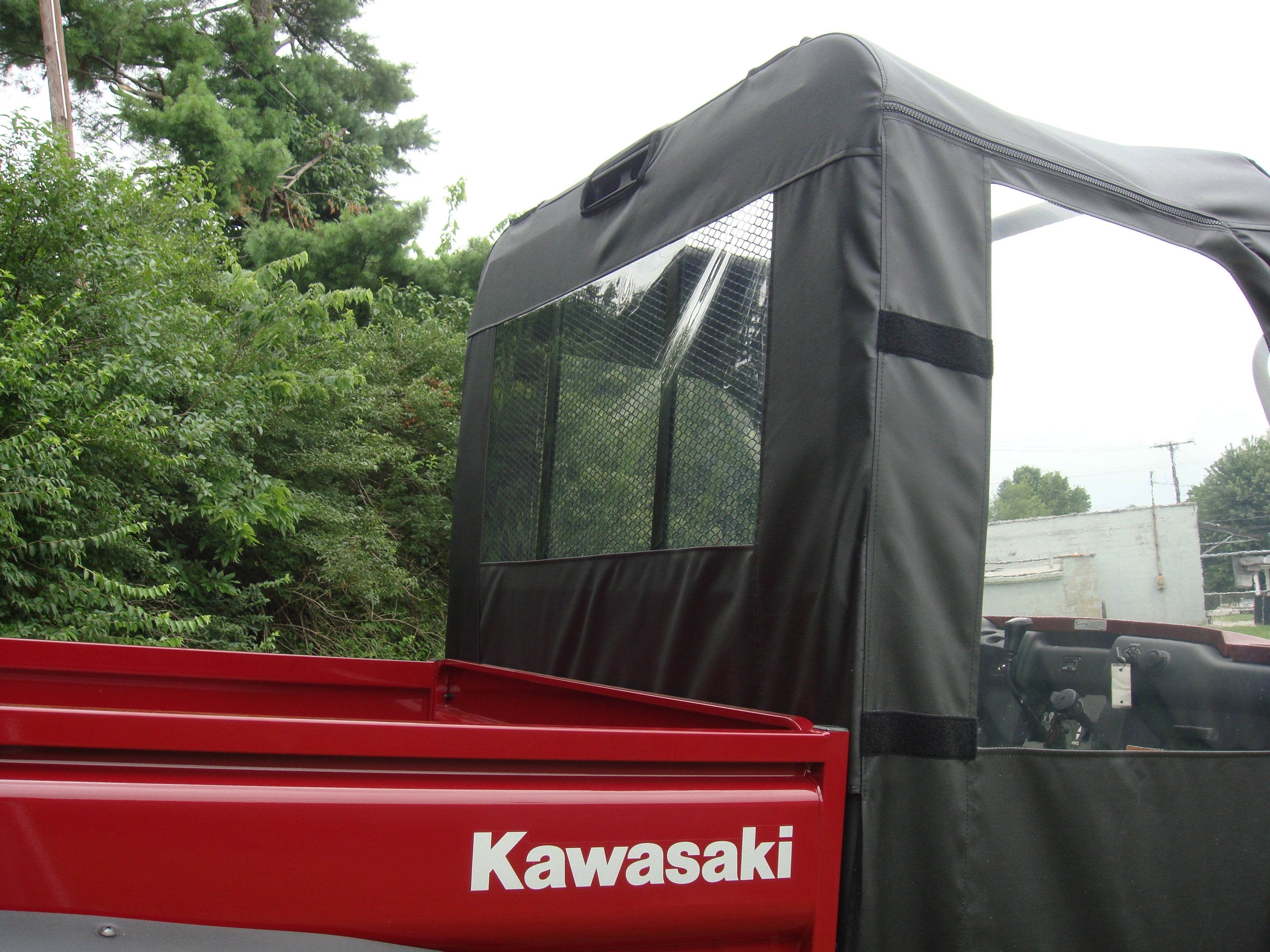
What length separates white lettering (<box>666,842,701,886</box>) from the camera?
1.27m

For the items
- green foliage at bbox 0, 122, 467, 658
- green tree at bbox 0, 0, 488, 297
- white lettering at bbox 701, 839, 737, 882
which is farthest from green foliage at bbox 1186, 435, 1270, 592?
green tree at bbox 0, 0, 488, 297

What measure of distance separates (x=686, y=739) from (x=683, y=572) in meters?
0.72

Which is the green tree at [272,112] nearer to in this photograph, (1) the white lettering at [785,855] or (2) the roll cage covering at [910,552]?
(2) the roll cage covering at [910,552]

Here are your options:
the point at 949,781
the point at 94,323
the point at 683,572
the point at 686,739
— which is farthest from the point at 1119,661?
the point at 94,323

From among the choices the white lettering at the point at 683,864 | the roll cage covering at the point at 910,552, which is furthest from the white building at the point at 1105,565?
the white lettering at the point at 683,864

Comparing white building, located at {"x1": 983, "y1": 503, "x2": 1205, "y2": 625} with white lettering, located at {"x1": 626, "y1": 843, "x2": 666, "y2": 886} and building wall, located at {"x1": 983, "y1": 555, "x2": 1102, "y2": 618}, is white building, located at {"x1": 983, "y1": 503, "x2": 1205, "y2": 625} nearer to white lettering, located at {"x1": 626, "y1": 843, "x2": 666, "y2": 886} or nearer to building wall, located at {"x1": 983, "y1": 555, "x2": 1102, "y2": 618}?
building wall, located at {"x1": 983, "y1": 555, "x2": 1102, "y2": 618}

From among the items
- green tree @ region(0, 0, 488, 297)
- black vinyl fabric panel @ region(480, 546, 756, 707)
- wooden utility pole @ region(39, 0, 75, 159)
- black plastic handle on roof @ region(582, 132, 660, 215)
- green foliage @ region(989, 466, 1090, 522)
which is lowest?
black vinyl fabric panel @ region(480, 546, 756, 707)

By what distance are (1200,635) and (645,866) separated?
5.44 ft

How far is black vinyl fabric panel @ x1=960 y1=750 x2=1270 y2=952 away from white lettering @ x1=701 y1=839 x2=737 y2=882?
53 centimetres

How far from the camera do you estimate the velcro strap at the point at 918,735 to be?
5.12 ft

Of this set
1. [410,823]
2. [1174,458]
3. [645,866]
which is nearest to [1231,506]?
[1174,458]

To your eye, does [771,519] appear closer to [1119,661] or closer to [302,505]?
[1119,661]

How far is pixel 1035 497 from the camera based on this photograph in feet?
6.69

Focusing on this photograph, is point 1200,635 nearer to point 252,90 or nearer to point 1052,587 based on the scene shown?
point 1052,587
